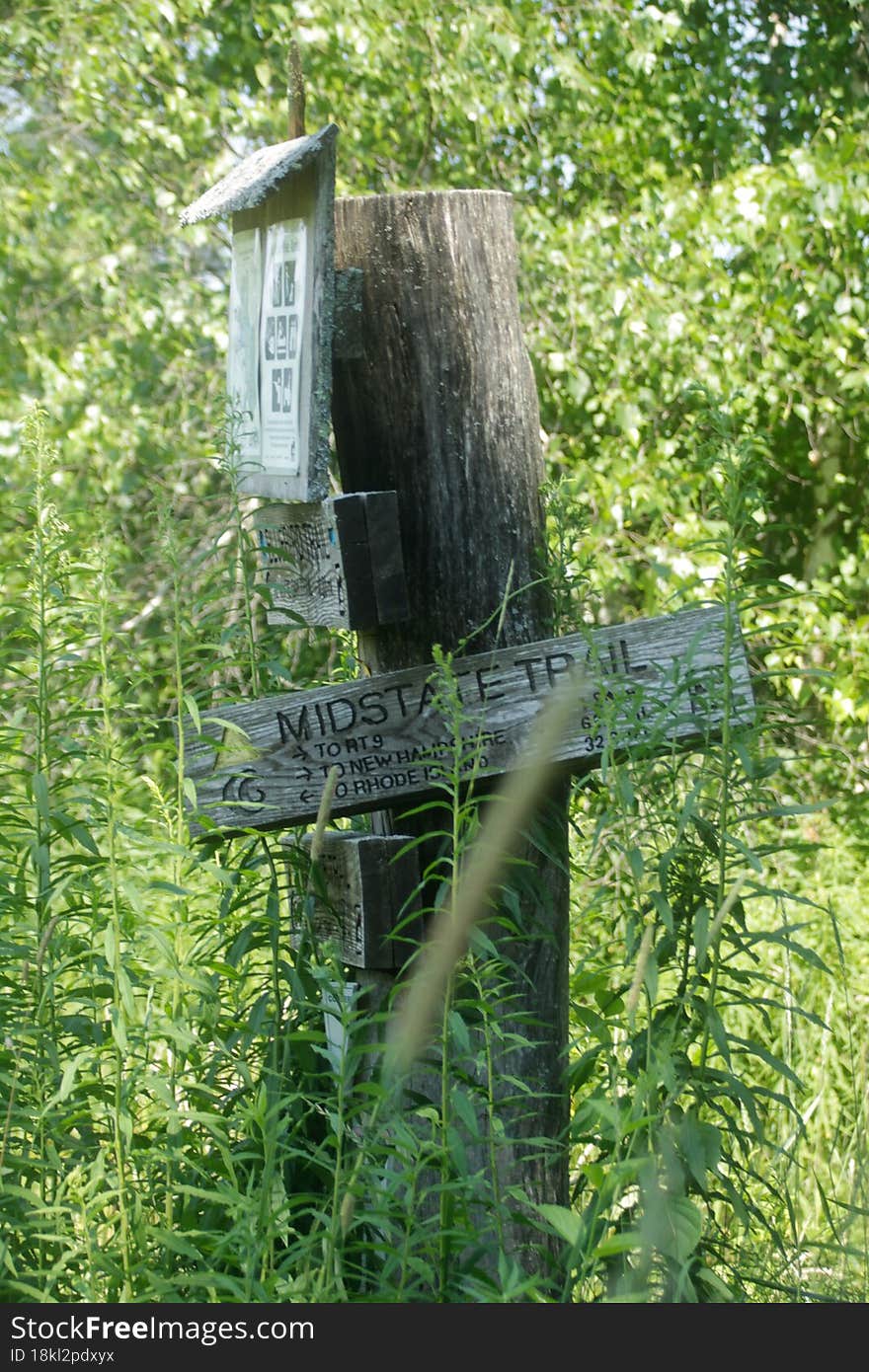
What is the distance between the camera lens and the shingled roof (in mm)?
2520

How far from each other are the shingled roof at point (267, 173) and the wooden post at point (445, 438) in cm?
16

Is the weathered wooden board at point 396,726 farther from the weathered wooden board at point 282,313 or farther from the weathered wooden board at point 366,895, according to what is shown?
the weathered wooden board at point 282,313

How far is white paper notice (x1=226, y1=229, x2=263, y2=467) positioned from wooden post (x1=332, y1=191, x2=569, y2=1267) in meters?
0.22

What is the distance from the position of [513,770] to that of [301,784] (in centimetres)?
40

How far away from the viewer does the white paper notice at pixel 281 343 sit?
260 cm

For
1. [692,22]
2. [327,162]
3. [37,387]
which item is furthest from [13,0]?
[327,162]

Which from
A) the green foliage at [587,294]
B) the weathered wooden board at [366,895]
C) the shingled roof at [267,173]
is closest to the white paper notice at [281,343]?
the shingled roof at [267,173]

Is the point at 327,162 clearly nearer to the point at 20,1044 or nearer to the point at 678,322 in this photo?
the point at 20,1044

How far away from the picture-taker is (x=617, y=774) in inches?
83.1

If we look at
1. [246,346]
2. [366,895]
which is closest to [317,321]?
[246,346]

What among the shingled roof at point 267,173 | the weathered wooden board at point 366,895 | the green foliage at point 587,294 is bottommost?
the weathered wooden board at point 366,895

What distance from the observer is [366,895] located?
253 cm

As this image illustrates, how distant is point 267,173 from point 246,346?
0.43 meters

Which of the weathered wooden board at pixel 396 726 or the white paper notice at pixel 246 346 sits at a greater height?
the white paper notice at pixel 246 346
